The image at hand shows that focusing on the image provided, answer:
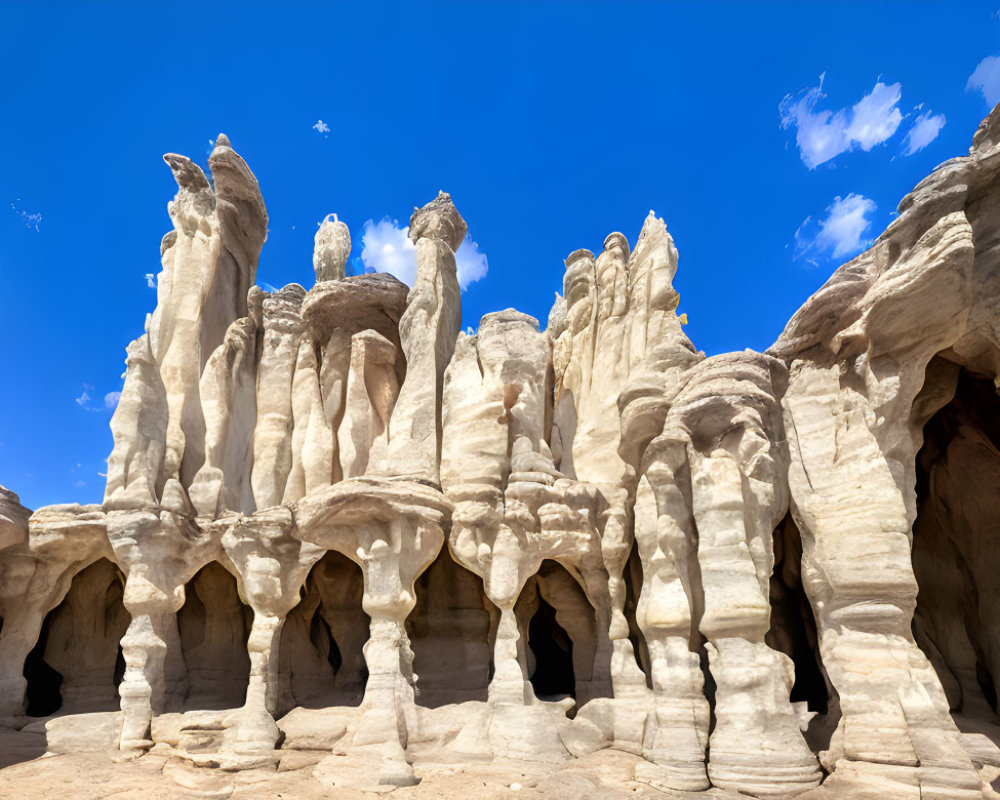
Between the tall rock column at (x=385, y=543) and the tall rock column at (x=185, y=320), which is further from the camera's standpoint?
the tall rock column at (x=185, y=320)

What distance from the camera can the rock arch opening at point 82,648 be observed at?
12.3 metres

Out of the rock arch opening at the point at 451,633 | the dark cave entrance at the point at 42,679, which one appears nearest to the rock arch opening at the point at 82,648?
the dark cave entrance at the point at 42,679

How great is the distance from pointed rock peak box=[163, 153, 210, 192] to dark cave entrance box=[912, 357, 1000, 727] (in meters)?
13.9

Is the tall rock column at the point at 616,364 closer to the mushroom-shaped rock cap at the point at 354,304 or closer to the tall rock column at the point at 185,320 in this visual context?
the mushroom-shaped rock cap at the point at 354,304

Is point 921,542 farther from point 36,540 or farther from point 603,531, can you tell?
point 36,540

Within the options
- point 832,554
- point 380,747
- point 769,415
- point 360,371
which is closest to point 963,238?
point 769,415

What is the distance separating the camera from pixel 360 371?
13.5 metres

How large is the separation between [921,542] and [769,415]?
391 centimetres

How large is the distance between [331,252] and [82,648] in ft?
28.8

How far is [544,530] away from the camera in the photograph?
31.8 ft

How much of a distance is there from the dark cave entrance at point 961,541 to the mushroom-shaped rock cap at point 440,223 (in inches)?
343

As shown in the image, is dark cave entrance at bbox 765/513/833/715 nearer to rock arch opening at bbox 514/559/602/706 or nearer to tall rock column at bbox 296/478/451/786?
rock arch opening at bbox 514/559/602/706

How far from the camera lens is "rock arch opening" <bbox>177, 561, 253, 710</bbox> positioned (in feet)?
39.5

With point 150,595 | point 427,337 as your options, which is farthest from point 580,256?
point 150,595
